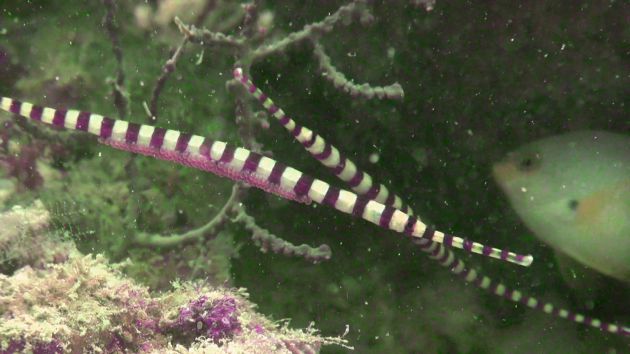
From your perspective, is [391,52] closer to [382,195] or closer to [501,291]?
[382,195]

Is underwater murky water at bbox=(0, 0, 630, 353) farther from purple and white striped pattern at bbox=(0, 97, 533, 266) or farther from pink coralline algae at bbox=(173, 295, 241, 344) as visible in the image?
pink coralline algae at bbox=(173, 295, 241, 344)

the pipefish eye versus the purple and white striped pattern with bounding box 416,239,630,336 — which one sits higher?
the pipefish eye

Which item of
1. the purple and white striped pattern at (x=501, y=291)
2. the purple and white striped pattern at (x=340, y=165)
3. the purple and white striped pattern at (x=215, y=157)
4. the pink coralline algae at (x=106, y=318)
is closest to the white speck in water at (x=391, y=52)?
the purple and white striped pattern at (x=340, y=165)

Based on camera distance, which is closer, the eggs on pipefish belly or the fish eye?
the eggs on pipefish belly

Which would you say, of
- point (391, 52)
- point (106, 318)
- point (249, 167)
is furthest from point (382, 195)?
point (106, 318)

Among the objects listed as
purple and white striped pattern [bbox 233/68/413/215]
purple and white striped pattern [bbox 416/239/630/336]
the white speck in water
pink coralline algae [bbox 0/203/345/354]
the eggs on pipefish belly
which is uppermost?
the white speck in water

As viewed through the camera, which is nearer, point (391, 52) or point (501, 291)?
point (391, 52)

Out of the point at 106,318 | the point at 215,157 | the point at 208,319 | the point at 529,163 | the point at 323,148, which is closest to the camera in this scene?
the point at 106,318

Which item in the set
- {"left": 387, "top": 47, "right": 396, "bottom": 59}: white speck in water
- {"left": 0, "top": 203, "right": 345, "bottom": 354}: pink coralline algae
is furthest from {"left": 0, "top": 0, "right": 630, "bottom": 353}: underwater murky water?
{"left": 0, "top": 203, "right": 345, "bottom": 354}: pink coralline algae
